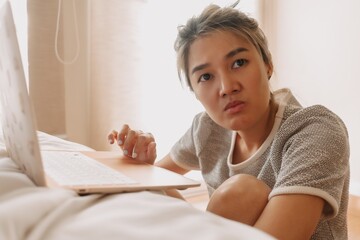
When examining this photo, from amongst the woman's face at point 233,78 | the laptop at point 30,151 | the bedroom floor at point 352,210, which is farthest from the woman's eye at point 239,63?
the bedroom floor at point 352,210

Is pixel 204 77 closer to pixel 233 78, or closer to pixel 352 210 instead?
pixel 233 78

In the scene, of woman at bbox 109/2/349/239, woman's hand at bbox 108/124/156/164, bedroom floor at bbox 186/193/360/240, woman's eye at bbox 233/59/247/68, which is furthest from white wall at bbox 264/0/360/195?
woman's hand at bbox 108/124/156/164

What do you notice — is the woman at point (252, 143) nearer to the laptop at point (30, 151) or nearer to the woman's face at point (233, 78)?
the woman's face at point (233, 78)

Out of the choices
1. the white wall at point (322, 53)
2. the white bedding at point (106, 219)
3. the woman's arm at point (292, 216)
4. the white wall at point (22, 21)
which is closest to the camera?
the white bedding at point (106, 219)

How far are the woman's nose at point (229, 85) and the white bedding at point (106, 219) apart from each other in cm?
55

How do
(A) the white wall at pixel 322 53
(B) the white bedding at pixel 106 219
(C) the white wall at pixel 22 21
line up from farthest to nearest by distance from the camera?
(A) the white wall at pixel 322 53, (C) the white wall at pixel 22 21, (B) the white bedding at pixel 106 219

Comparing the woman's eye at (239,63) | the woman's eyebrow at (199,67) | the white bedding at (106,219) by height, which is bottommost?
the white bedding at (106,219)

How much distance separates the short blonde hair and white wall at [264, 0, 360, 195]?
1.41 m

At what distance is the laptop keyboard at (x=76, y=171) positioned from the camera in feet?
1.61

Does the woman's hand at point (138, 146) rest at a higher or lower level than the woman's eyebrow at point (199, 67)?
lower

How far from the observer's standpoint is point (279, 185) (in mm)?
688

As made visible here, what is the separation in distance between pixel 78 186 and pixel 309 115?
0.53m

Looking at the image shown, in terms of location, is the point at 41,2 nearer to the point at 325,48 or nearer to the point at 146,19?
the point at 146,19

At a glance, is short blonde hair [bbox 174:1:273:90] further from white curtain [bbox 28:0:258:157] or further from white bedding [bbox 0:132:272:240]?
white curtain [bbox 28:0:258:157]
